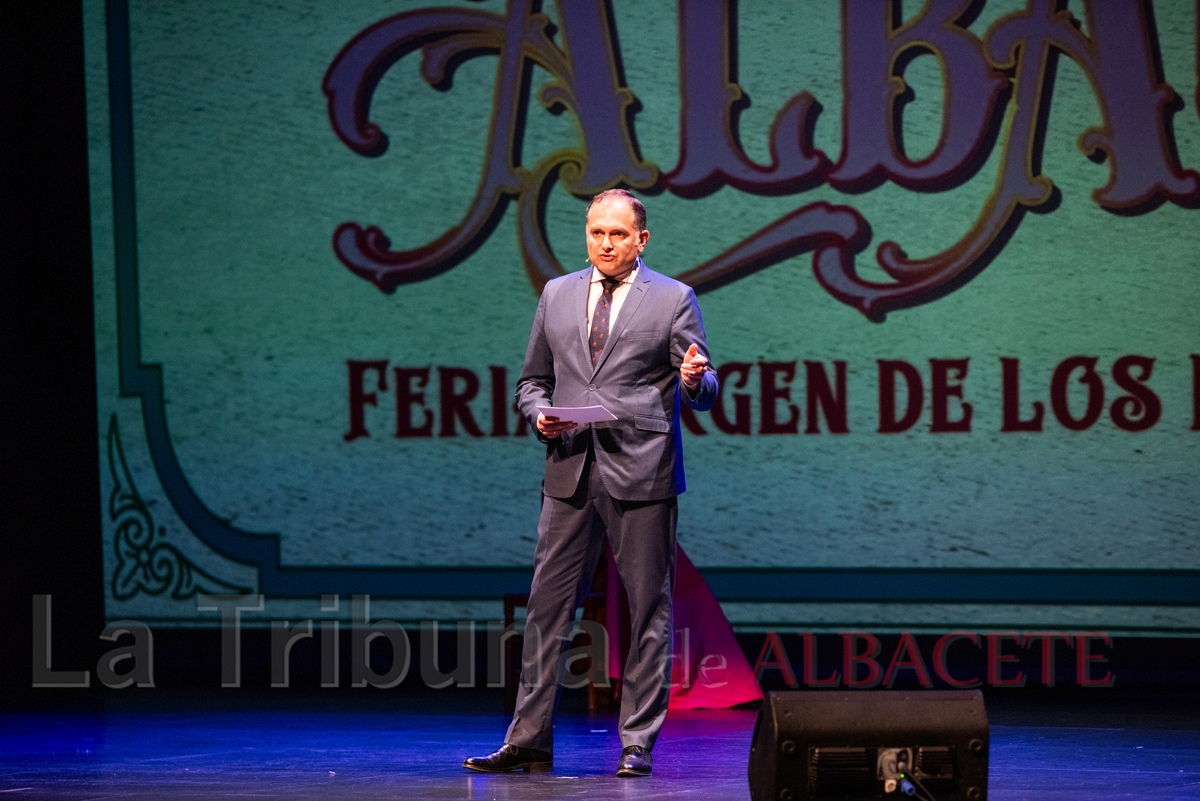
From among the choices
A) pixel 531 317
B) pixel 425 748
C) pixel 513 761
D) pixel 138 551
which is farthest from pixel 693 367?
pixel 138 551

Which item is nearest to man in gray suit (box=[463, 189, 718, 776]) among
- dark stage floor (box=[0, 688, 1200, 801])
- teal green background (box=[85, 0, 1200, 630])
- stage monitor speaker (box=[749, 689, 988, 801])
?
dark stage floor (box=[0, 688, 1200, 801])

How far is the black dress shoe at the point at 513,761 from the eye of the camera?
311 centimetres

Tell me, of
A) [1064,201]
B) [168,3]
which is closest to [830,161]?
[1064,201]

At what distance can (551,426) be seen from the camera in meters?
3.04

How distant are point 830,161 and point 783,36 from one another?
0.48 meters

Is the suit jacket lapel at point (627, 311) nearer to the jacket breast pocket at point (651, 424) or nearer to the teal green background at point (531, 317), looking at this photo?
the jacket breast pocket at point (651, 424)

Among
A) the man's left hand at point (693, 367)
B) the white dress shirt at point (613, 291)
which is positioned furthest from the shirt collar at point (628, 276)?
the man's left hand at point (693, 367)

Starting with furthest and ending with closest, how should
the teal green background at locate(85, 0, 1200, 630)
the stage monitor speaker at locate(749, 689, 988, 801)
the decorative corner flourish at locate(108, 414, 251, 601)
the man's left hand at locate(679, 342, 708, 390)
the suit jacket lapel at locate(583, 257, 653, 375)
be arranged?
the decorative corner flourish at locate(108, 414, 251, 601)
the teal green background at locate(85, 0, 1200, 630)
the suit jacket lapel at locate(583, 257, 653, 375)
the man's left hand at locate(679, 342, 708, 390)
the stage monitor speaker at locate(749, 689, 988, 801)

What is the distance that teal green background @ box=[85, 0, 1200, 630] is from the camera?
4738mm

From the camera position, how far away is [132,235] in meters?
5.43

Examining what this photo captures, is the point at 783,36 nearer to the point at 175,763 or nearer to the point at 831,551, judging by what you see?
the point at 831,551

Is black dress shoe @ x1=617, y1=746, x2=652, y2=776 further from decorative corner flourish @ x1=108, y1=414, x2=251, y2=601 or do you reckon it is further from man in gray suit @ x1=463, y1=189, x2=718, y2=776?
decorative corner flourish @ x1=108, y1=414, x2=251, y2=601

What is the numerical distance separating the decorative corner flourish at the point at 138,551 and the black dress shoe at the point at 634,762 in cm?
279

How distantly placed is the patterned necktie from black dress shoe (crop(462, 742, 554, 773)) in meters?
0.88
